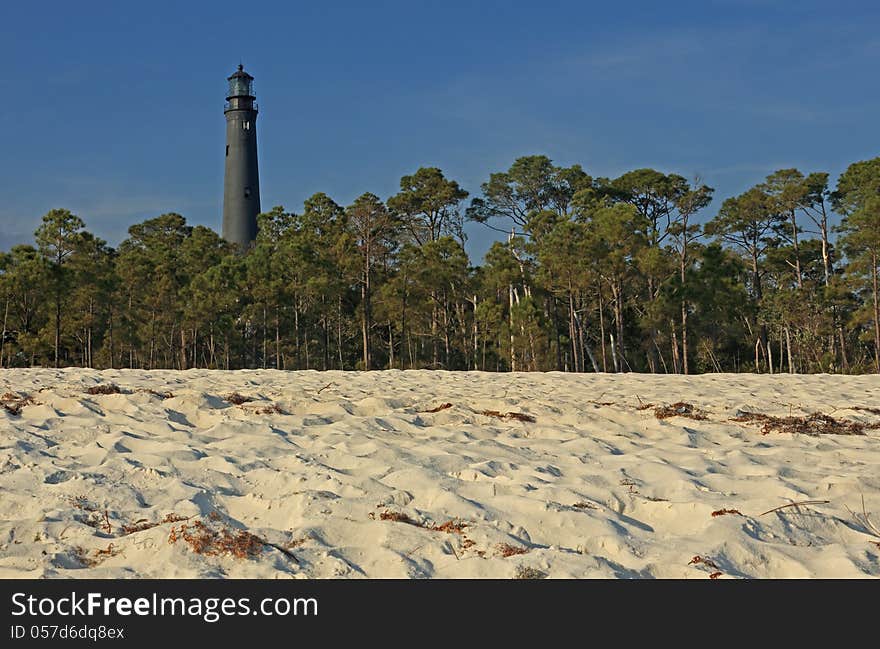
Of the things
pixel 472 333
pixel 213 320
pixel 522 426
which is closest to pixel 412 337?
pixel 472 333

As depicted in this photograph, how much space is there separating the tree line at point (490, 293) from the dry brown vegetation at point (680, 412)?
18.5 m

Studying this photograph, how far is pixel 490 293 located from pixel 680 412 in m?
24.1

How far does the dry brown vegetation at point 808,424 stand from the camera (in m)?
7.74

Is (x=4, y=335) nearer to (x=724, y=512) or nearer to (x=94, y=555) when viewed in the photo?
(x=94, y=555)

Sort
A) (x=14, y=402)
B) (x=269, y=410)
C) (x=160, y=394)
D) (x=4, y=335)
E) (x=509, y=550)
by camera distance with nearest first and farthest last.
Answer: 1. (x=509, y=550)
2. (x=14, y=402)
3. (x=269, y=410)
4. (x=160, y=394)
5. (x=4, y=335)

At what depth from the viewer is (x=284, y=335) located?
1345 inches

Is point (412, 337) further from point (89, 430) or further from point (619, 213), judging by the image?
point (89, 430)

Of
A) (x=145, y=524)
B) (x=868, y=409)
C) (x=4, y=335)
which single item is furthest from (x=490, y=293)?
(x=145, y=524)

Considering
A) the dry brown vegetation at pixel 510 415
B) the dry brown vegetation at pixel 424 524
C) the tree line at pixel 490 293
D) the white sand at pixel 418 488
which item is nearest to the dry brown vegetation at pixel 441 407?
the white sand at pixel 418 488

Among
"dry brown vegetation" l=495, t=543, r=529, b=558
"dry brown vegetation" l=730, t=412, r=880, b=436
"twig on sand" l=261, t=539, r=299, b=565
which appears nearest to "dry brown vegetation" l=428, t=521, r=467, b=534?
"dry brown vegetation" l=495, t=543, r=529, b=558

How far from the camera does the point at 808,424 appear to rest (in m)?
8.09

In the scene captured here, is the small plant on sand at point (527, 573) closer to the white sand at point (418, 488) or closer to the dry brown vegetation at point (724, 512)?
the white sand at point (418, 488)

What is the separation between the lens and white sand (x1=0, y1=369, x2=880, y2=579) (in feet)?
13.6

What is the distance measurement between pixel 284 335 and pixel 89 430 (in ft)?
90.8
